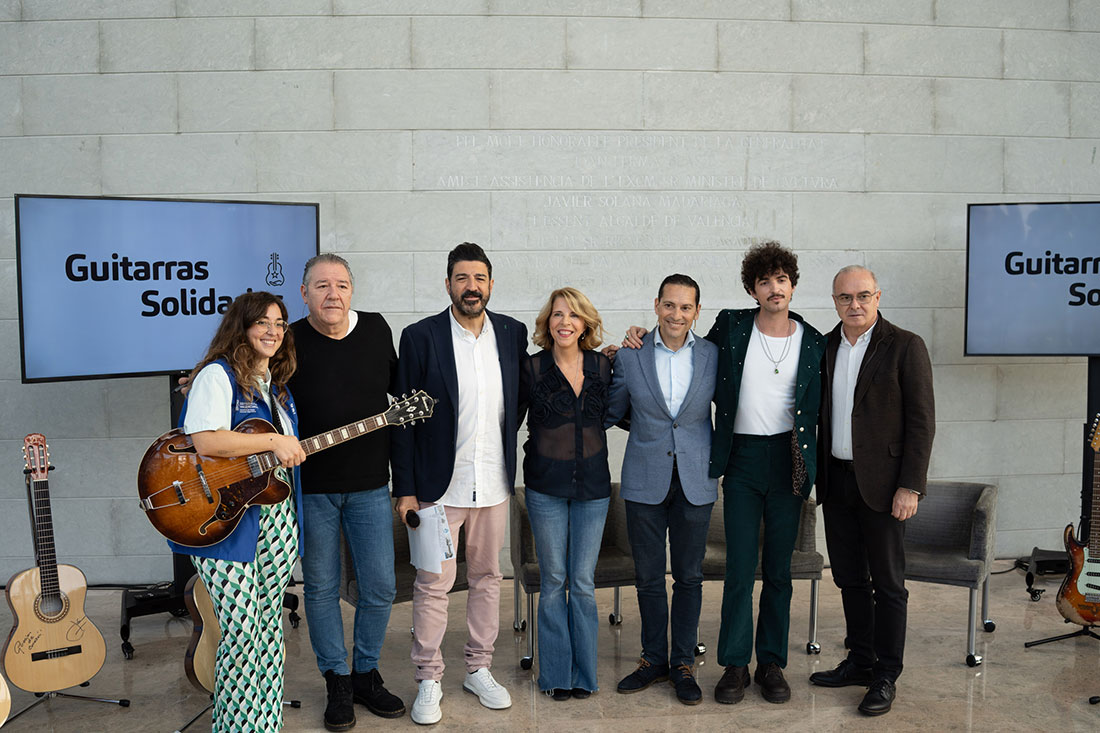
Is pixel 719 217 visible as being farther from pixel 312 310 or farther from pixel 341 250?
pixel 312 310

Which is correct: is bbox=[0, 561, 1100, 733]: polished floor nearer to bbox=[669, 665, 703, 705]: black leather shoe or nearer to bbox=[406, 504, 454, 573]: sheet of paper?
bbox=[669, 665, 703, 705]: black leather shoe

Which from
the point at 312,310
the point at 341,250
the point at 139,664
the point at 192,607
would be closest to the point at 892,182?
the point at 341,250

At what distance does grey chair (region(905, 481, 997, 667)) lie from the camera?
3.41 m

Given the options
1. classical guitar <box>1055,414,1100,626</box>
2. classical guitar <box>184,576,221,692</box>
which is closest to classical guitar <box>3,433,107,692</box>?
classical guitar <box>184,576,221,692</box>

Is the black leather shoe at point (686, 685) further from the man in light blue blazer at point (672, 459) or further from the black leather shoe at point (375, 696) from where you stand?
the black leather shoe at point (375, 696)

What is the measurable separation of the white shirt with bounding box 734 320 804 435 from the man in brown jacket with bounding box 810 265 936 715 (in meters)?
0.16

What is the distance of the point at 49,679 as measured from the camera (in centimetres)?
305

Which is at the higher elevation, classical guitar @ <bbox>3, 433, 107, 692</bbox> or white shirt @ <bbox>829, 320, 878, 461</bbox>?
white shirt @ <bbox>829, 320, 878, 461</bbox>

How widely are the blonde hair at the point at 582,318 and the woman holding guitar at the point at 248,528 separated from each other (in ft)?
2.95

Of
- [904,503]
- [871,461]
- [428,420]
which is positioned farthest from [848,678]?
[428,420]

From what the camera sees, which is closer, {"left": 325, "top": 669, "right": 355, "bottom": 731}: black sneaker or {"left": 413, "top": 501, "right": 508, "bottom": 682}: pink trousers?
{"left": 325, "top": 669, "right": 355, "bottom": 731}: black sneaker

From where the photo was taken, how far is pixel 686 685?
3.10m

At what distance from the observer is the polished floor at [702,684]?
296 centimetres

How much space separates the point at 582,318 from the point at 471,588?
1.09 m
